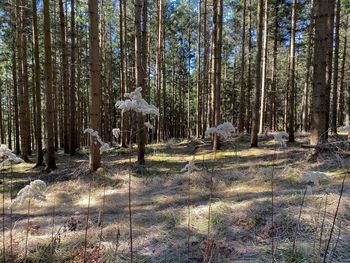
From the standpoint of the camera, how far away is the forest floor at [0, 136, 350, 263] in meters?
3.59

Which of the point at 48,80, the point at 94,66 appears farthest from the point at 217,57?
the point at 48,80

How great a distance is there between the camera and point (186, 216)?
500 cm

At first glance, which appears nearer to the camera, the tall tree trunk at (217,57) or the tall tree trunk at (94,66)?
the tall tree trunk at (94,66)

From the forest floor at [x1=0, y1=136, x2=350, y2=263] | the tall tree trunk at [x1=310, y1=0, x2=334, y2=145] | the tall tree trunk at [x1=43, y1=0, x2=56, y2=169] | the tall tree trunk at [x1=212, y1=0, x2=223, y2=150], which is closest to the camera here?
the forest floor at [x1=0, y1=136, x2=350, y2=263]

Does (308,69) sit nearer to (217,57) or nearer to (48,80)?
(217,57)

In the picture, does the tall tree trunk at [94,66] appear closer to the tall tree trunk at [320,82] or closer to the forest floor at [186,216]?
the forest floor at [186,216]

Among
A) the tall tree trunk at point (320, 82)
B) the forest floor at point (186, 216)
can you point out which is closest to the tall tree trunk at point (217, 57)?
the forest floor at point (186, 216)

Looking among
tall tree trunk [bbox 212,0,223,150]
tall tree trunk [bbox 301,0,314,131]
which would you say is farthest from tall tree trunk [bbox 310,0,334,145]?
tall tree trunk [bbox 301,0,314,131]

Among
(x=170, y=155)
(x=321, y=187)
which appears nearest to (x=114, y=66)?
(x=170, y=155)

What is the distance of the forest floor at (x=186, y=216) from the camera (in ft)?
11.8

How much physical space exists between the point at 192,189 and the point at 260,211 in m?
2.70

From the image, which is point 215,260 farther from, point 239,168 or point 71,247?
point 239,168

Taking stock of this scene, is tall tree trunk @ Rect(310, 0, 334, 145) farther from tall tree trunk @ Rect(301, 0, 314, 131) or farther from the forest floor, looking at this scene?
tall tree trunk @ Rect(301, 0, 314, 131)

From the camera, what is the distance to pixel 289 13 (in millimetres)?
19141
